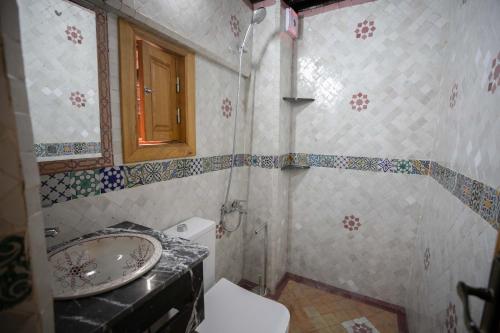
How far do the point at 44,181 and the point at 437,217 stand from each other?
174 cm

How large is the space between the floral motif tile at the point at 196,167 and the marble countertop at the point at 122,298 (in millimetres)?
652

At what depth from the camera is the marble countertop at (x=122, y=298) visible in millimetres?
495

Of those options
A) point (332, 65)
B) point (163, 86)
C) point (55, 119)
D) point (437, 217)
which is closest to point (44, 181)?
point (55, 119)

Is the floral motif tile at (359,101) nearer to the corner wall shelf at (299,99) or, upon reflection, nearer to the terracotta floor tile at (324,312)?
the corner wall shelf at (299,99)

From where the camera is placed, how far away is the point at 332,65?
1.76 m

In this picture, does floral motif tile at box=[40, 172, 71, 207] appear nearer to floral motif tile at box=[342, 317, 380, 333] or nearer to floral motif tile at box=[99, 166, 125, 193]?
floral motif tile at box=[99, 166, 125, 193]

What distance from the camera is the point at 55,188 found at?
0.81 metres

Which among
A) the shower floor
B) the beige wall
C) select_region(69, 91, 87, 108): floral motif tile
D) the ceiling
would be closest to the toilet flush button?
select_region(69, 91, 87, 108): floral motif tile

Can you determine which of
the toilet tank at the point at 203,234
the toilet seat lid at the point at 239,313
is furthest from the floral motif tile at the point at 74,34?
the toilet seat lid at the point at 239,313

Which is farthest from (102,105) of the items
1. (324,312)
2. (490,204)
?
(324,312)

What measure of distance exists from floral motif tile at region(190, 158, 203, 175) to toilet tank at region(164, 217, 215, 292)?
0.96ft

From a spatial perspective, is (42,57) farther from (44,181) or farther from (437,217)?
(437,217)

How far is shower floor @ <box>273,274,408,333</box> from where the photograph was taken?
1.59m

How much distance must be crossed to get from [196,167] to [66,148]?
68 centimetres
